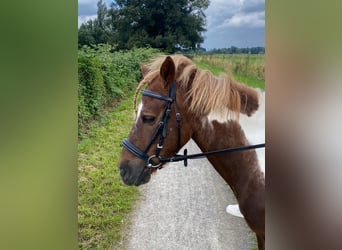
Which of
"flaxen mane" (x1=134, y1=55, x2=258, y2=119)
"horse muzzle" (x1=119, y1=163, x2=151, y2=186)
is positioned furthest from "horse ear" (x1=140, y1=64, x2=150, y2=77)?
"horse muzzle" (x1=119, y1=163, x2=151, y2=186)

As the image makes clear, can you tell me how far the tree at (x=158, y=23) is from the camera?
1406 millimetres

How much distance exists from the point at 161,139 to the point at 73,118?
0.39 meters

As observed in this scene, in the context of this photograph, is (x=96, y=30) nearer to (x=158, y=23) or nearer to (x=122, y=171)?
(x=158, y=23)

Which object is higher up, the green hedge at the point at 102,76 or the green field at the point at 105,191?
the green hedge at the point at 102,76

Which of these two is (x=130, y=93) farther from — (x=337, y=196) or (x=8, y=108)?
(x=337, y=196)

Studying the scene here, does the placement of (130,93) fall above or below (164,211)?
above

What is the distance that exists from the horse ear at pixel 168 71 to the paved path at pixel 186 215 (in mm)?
360

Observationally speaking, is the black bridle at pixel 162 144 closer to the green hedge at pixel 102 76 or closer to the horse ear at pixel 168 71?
the horse ear at pixel 168 71

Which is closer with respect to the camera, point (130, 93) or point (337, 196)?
point (337, 196)

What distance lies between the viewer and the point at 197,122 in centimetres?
131

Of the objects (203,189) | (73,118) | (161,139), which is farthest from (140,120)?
(203,189)

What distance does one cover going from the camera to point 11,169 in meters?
1.25

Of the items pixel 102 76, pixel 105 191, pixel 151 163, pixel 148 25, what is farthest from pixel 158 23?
pixel 105 191

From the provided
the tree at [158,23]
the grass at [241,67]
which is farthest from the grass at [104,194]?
the grass at [241,67]
